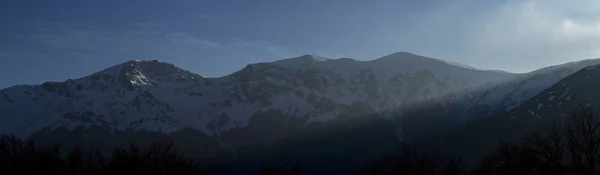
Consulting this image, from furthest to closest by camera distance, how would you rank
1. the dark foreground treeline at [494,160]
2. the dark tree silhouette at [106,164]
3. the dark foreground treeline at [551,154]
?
the dark tree silhouette at [106,164]
the dark foreground treeline at [494,160]
the dark foreground treeline at [551,154]

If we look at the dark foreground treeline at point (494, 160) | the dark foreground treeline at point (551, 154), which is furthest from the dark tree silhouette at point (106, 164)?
the dark foreground treeline at point (551, 154)

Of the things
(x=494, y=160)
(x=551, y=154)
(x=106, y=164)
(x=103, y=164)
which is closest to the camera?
(x=551, y=154)

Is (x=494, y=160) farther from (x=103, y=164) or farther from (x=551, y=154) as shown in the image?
(x=103, y=164)

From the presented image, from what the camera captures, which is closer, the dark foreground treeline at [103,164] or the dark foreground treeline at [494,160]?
the dark foreground treeline at [494,160]

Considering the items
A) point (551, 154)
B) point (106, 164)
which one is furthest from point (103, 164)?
point (551, 154)

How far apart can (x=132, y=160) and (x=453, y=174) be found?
53.2 metres

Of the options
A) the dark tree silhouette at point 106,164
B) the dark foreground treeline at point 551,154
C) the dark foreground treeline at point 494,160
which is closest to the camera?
the dark foreground treeline at point 551,154

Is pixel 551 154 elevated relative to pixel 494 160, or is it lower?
elevated

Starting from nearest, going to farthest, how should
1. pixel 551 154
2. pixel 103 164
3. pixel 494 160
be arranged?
1. pixel 551 154
2. pixel 494 160
3. pixel 103 164

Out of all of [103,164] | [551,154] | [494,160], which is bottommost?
[103,164]

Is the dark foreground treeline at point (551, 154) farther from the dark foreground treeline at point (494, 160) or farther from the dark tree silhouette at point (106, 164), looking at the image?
the dark tree silhouette at point (106, 164)

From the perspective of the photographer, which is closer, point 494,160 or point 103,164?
point 494,160

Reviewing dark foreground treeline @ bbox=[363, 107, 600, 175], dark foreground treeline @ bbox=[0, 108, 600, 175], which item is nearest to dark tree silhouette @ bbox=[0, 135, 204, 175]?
dark foreground treeline @ bbox=[0, 108, 600, 175]

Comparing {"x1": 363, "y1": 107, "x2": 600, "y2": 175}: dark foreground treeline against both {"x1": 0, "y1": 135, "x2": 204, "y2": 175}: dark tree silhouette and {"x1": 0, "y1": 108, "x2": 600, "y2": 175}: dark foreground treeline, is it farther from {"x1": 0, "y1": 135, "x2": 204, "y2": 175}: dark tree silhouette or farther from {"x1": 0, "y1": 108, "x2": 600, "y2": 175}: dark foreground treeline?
{"x1": 0, "y1": 135, "x2": 204, "y2": 175}: dark tree silhouette
